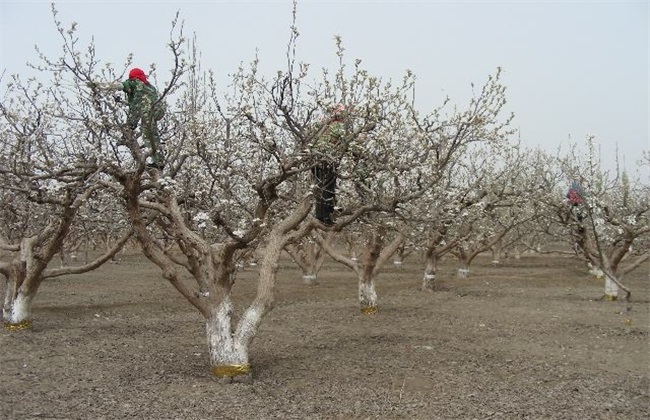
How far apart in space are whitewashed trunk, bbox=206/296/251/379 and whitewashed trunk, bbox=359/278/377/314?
268 inches

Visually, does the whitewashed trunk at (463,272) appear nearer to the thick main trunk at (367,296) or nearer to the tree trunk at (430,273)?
the tree trunk at (430,273)

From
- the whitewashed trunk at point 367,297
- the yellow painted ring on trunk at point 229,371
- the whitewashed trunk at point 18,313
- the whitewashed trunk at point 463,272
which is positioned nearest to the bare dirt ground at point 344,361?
the yellow painted ring on trunk at point 229,371

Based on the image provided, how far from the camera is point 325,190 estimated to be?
28.9ft

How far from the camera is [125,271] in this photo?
85.7 feet

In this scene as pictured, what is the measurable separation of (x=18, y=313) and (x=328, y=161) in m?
7.46

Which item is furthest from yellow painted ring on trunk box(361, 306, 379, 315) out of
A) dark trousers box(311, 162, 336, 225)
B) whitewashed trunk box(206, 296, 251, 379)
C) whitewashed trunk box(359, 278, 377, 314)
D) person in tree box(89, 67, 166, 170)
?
person in tree box(89, 67, 166, 170)

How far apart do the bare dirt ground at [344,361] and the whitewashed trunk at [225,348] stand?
231mm

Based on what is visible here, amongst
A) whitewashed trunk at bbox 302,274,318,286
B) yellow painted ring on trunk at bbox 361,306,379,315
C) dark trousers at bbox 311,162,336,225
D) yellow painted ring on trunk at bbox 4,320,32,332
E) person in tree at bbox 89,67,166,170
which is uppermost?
person in tree at bbox 89,67,166,170

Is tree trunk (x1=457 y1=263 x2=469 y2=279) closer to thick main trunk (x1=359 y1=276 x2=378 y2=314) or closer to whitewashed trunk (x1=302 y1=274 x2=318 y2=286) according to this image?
whitewashed trunk (x1=302 y1=274 x2=318 y2=286)

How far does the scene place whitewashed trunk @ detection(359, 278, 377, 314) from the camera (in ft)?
47.6

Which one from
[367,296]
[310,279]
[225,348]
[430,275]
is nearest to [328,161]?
[225,348]

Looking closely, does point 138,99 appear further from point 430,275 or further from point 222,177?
point 430,275

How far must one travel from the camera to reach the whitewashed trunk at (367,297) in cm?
1452

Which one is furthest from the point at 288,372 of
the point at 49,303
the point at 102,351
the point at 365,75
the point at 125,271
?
the point at 125,271
